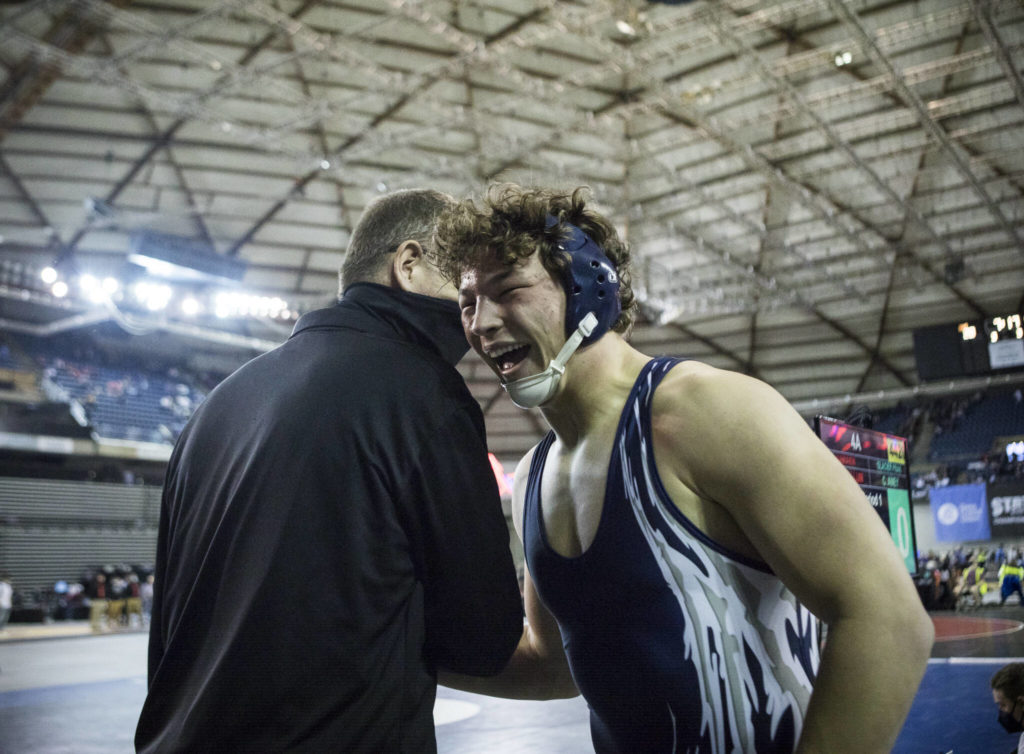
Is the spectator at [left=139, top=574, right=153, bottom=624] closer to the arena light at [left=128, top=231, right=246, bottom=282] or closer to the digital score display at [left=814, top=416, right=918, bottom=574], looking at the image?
the arena light at [left=128, top=231, right=246, bottom=282]

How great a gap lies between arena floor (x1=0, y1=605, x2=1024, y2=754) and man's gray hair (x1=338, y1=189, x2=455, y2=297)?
430 cm

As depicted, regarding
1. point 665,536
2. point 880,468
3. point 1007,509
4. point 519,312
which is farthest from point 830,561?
point 1007,509

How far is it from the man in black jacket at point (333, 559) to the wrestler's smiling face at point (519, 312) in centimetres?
14

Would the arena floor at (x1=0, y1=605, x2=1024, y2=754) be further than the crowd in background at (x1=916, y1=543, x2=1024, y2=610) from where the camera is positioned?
No

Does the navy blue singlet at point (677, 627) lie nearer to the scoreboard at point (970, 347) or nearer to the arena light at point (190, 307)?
the scoreboard at point (970, 347)

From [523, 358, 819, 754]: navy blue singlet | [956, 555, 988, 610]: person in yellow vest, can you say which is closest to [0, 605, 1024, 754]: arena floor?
[523, 358, 819, 754]: navy blue singlet

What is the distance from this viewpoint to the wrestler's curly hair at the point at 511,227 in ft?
5.65

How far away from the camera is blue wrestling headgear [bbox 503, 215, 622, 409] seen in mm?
1721

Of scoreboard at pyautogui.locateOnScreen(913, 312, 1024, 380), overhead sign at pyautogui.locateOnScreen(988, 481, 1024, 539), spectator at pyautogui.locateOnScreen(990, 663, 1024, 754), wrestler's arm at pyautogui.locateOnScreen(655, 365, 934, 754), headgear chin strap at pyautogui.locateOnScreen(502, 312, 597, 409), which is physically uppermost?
scoreboard at pyautogui.locateOnScreen(913, 312, 1024, 380)

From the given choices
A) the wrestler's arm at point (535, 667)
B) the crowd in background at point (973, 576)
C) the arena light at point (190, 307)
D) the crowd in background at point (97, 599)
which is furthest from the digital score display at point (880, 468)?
the arena light at point (190, 307)

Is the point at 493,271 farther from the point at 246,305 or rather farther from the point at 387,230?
the point at 246,305

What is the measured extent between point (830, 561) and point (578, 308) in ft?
2.37

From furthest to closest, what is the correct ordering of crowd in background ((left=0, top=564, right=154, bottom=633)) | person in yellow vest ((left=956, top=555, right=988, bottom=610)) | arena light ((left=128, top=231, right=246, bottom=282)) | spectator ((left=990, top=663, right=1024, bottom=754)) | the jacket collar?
arena light ((left=128, top=231, right=246, bottom=282)) → crowd in background ((left=0, top=564, right=154, bottom=633)) → person in yellow vest ((left=956, top=555, right=988, bottom=610)) → spectator ((left=990, top=663, right=1024, bottom=754)) → the jacket collar

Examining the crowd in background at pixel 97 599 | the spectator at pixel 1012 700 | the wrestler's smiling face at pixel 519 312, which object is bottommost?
the crowd in background at pixel 97 599
